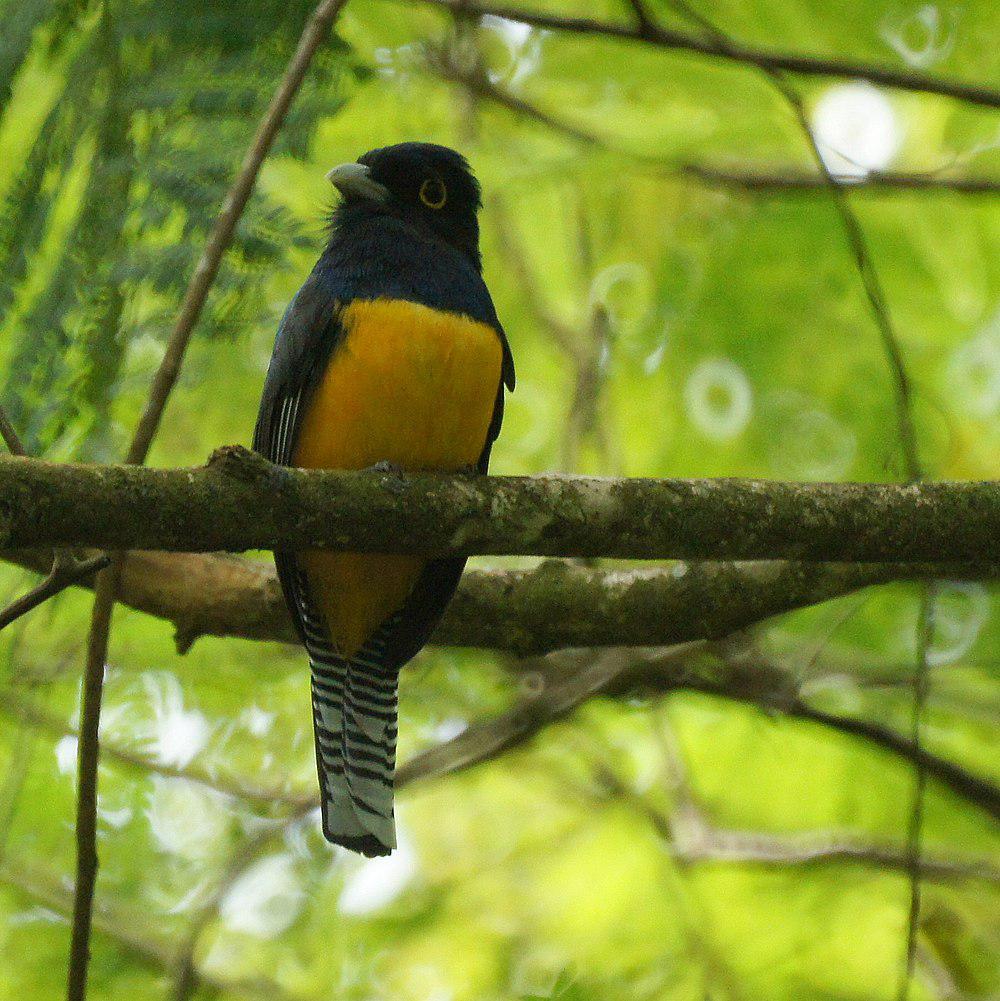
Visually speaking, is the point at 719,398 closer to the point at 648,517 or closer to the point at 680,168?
the point at 680,168

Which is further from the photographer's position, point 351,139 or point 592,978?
point 351,139

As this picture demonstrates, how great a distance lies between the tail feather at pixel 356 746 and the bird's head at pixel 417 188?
1460mm

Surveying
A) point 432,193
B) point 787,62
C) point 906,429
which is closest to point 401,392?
point 432,193

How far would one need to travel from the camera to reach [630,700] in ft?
17.2

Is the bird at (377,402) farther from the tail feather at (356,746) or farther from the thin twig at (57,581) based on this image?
the thin twig at (57,581)

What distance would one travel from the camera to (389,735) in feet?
14.6

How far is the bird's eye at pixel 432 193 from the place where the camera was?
185 inches

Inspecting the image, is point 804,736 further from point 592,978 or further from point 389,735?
point 389,735

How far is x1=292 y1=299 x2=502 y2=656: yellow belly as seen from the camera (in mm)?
3846

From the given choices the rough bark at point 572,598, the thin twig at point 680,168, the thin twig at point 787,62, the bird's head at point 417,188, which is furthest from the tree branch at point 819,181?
the rough bark at point 572,598

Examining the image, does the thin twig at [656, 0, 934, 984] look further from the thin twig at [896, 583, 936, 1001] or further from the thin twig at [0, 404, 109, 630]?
the thin twig at [0, 404, 109, 630]

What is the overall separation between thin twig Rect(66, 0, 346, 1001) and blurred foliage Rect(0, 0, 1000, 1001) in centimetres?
72

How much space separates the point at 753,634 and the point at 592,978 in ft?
4.48

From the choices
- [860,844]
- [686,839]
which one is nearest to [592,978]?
[686,839]
